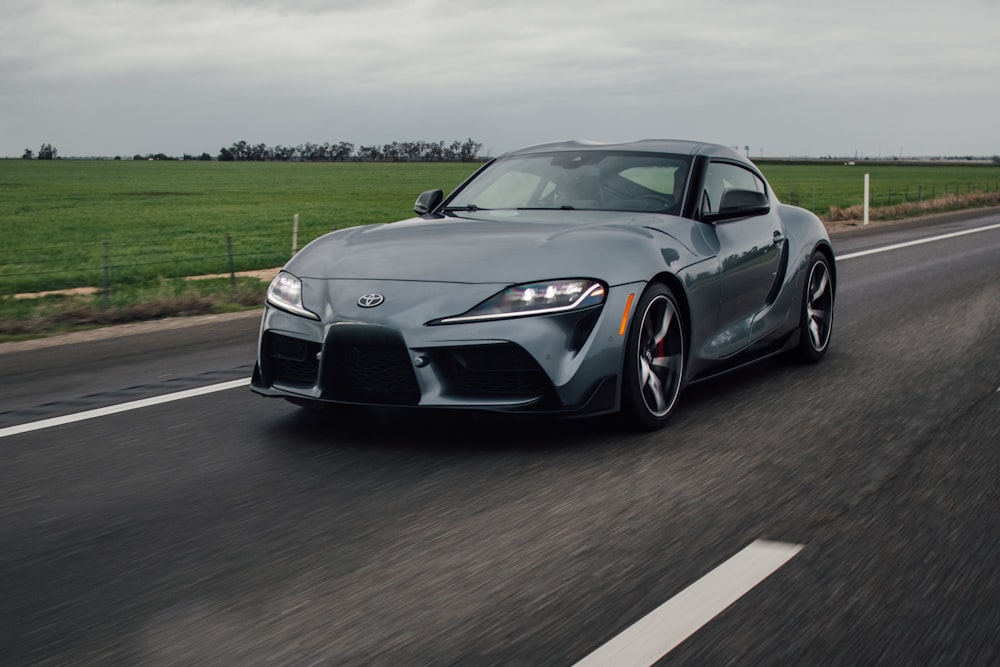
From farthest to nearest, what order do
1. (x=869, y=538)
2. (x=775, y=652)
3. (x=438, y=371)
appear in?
1. (x=438, y=371)
2. (x=869, y=538)
3. (x=775, y=652)

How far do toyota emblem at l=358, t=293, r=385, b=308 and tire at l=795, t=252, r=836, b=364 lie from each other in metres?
3.27

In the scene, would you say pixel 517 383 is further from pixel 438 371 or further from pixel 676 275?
pixel 676 275

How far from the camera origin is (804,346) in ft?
25.5

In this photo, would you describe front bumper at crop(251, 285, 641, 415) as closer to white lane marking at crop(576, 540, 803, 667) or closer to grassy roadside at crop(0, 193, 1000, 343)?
white lane marking at crop(576, 540, 803, 667)

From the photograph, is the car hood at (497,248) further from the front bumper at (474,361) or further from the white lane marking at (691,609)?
the white lane marking at (691,609)

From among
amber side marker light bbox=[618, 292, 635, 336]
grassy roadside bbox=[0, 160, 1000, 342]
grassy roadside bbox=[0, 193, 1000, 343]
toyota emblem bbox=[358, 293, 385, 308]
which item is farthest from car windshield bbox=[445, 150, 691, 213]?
grassy roadside bbox=[0, 160, 1000, 342]

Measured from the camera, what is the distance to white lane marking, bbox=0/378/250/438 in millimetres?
6316

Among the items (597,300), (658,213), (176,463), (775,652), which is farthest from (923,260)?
(775,652)

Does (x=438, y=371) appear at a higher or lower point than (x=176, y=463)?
higher

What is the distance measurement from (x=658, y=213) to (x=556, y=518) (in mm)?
2532

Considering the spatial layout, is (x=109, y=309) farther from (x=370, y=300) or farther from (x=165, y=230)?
(x=165, y=230)

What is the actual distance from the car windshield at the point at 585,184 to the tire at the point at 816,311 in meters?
1.40

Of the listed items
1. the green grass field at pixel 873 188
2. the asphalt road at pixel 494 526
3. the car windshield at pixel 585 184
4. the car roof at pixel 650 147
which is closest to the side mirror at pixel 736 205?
the car windshield at pixel 585 184

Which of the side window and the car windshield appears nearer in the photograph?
the car windshield
